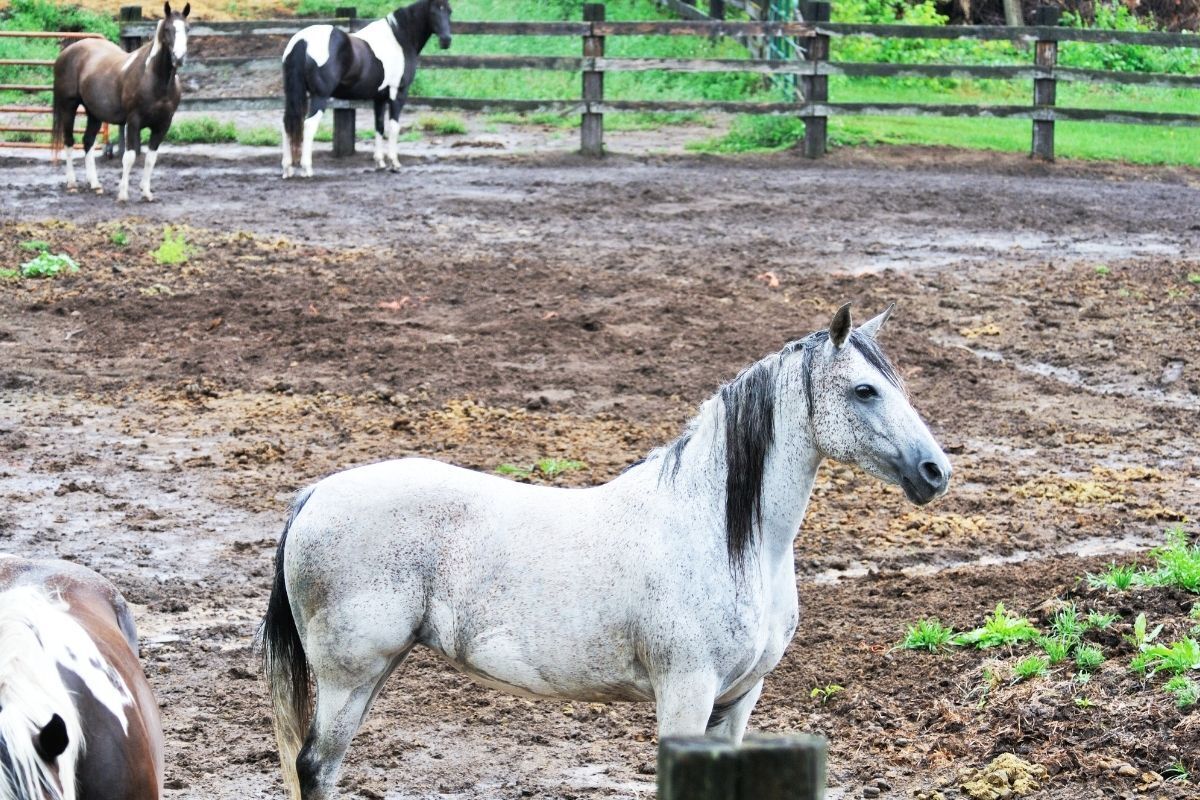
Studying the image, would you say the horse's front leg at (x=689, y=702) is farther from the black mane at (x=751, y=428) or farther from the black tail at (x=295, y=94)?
the black tail at (x=295, y=94)

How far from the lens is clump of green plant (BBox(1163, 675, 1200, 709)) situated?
482cm

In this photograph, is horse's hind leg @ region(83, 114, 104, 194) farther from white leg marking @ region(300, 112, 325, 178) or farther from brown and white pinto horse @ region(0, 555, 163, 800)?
brown and white pinto horse @ region(0, 555, 163, 800)

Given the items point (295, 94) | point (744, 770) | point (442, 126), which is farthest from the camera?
point (442, 126)

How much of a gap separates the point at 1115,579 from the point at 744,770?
15.0 ft

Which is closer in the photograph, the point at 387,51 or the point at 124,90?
the point at 124,90

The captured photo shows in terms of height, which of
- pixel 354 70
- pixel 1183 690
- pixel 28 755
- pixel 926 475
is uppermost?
pixel 354 70

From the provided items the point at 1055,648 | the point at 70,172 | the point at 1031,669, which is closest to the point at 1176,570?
the point at 1055,648

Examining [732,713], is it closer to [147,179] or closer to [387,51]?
[147,179]

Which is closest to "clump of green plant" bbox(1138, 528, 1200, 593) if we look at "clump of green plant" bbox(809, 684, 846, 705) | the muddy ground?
the muddy ground

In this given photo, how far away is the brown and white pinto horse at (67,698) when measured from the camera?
2945mm

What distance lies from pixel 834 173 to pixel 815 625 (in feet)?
37.7

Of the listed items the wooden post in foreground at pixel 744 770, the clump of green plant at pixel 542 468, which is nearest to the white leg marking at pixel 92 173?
the clump of green plant at pixel 542 468

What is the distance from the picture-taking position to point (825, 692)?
17.8 feet

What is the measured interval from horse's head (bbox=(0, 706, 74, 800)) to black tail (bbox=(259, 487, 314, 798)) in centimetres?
132
